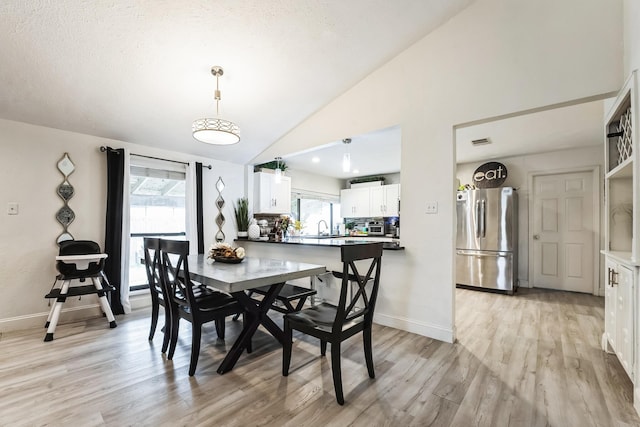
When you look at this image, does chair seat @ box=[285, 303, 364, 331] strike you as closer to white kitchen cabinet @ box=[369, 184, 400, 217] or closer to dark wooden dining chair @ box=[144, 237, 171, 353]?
dark wooden dining chair @ box=[144, 237, 171, 353]

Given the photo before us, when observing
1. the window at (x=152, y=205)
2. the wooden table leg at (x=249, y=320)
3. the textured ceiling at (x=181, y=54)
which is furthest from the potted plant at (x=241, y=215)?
the wooden table leg at (x=249, y=320)

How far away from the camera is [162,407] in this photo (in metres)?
1.68

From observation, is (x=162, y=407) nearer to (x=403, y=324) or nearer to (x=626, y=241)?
(x=403, y=324)

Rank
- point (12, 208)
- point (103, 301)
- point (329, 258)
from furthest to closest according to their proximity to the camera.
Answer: point (329, 258) < point (103, 301) < point (12, 208)

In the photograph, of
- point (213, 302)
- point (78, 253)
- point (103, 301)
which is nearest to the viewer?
point (213, 302)

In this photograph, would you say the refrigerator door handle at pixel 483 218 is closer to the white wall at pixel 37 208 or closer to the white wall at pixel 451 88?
the white wall at pixel 451 88

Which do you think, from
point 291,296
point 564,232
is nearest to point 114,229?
point 291,296

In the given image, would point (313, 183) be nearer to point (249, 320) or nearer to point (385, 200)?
point (385, 200)

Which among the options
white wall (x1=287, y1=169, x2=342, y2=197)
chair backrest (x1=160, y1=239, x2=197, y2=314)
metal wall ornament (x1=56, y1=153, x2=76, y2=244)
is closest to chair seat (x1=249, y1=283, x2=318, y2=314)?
chair backrest (x1=160, y1=239, x2=197, y2=314)

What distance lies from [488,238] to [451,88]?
2876 millimetres

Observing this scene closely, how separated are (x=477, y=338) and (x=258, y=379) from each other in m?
2.07

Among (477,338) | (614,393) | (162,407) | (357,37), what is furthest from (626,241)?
(162,407)

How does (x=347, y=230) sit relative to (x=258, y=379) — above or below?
above

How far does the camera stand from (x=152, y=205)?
13.0 ft
